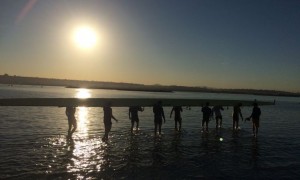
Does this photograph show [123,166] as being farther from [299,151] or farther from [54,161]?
[299,151]

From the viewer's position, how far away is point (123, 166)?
42.8 feet

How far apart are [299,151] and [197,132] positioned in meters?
8.19

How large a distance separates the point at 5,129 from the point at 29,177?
41.8ft

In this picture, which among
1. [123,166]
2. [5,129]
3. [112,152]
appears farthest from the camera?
[5,129]

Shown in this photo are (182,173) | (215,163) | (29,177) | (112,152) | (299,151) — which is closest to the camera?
(29,177)

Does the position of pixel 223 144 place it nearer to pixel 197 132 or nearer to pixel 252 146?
pixel 252 146

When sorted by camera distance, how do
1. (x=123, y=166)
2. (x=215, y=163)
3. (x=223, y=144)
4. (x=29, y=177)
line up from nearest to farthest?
(x=29, y=177) < (x=123, y=166) < (x=215, y=163) < (x=223, y=144)

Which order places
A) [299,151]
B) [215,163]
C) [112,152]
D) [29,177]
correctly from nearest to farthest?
[29,177] → [215,163] → [112,152] → [299,151]

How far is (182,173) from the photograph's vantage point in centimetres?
1223

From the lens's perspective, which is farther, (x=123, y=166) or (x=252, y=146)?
(x=252, y=146)

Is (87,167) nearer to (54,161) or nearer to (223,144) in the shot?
(54,161)

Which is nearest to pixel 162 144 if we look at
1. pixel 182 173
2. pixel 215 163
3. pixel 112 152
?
pixel 112 152

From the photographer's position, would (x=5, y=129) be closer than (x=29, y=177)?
No

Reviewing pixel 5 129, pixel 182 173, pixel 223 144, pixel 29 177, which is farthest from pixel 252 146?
pixel 5 129
